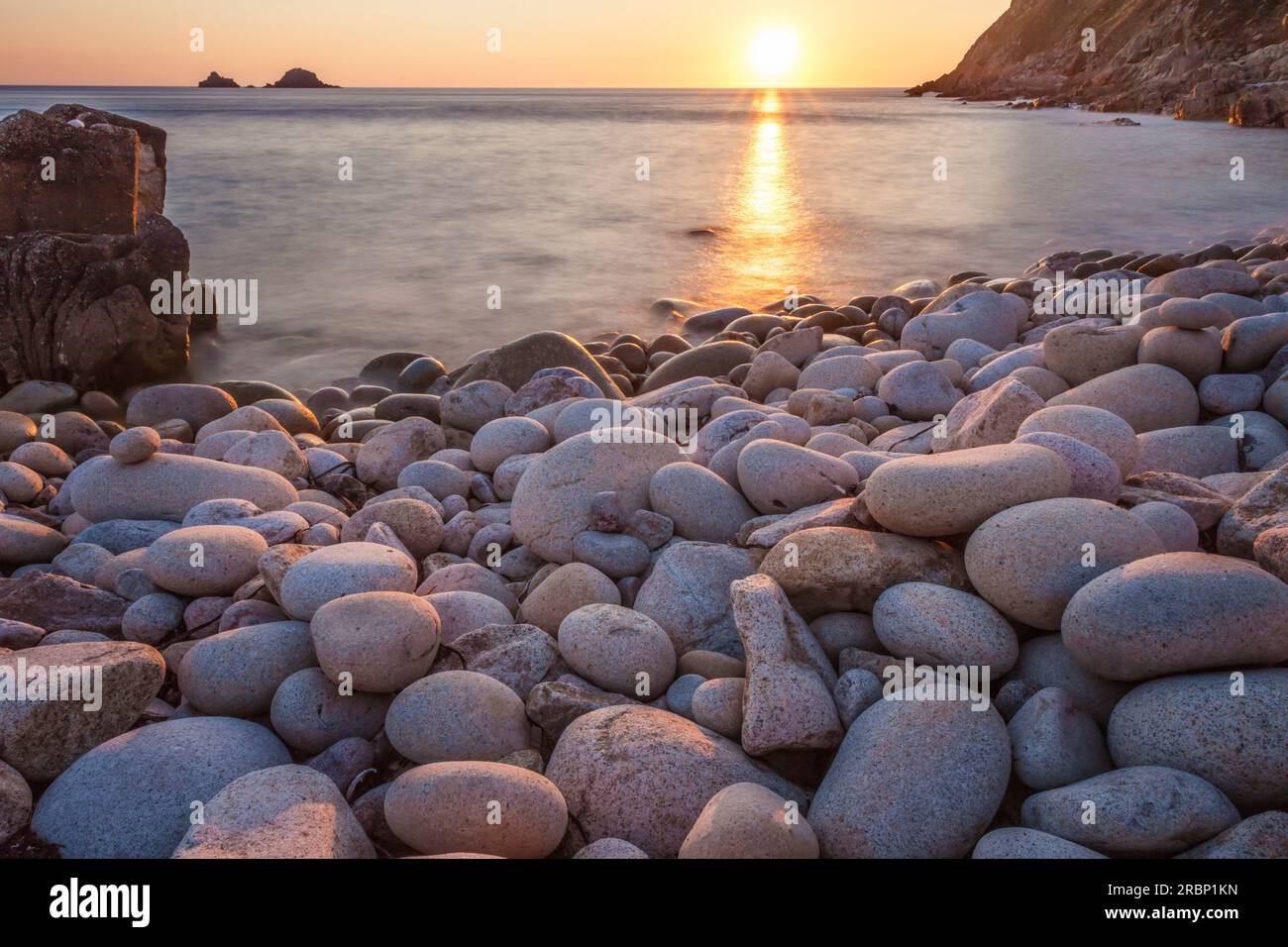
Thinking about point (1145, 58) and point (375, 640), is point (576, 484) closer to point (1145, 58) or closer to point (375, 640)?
point (375, 640)

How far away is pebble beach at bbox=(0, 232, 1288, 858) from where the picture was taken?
2.33 metres

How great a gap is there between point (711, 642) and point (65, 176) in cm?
762

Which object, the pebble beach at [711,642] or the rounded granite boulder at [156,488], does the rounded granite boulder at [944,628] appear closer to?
the pebble beach at [711,642]

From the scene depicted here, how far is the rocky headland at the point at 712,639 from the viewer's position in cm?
233

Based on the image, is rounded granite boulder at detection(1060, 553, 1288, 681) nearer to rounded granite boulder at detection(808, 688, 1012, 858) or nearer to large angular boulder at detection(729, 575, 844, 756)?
rounded granite boulder at detection(808, 688, 1012, 858)

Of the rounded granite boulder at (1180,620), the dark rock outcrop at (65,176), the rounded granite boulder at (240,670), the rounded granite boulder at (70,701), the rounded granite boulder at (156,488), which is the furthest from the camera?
the dark rock outcrop at (65,176)

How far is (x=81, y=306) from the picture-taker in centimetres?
760

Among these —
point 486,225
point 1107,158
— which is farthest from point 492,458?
point 1107,158

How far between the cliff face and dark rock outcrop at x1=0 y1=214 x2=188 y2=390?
1413 cm

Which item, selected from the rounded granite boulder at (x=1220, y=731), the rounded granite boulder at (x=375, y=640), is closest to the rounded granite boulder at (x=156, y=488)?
the rounded granite boulder at (x=375, y=640)

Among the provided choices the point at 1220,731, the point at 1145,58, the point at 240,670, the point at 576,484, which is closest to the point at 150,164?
the point at 576,484

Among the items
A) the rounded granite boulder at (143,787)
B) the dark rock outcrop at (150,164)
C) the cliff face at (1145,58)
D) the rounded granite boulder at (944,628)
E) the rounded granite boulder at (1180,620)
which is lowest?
the rounded granite boulder at (143,787)

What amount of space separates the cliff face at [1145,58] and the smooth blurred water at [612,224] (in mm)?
4249
